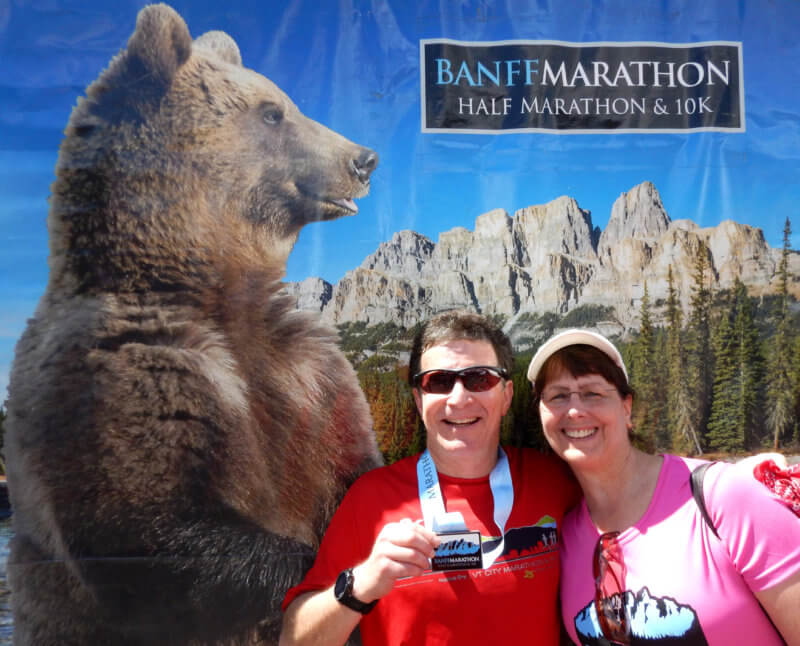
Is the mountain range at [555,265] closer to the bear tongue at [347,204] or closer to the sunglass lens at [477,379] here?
the bear tongue at [347,204]

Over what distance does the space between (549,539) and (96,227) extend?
6.02ft

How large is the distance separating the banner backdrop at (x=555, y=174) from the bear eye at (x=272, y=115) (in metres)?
0.09

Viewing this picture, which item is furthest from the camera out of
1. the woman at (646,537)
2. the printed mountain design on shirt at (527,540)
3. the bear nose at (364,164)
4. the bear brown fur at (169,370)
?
the bear nose at (364,164)

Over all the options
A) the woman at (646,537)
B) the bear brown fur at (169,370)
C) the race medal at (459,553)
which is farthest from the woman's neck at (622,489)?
the bear brown fur at (169,370)

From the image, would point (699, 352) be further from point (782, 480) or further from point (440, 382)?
point (440, 382)

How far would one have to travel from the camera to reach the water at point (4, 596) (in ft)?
7.03

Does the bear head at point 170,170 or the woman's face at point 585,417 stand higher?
the bear head at point 170,170

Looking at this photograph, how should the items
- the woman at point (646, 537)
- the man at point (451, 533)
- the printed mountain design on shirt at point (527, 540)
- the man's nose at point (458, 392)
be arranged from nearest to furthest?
1. the woman at point (646, 537)
2. the man at point (451, 533)
3. the printed mountain design on shirt at point (527, 540)
4. the man's nose at point (458, 392)

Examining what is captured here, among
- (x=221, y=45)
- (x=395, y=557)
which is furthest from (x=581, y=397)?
(x=221, y=45)

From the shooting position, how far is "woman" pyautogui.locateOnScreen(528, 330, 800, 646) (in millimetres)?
1497

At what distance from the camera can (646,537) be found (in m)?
1.63

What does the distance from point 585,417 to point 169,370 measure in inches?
55.2

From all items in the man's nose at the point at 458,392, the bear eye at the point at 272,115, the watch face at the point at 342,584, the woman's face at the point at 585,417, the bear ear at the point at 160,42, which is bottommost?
the watch face at the point at 342,584

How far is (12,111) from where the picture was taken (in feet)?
7.18
